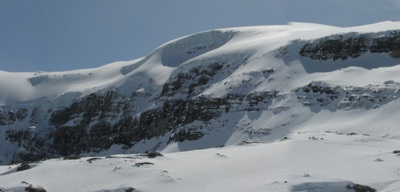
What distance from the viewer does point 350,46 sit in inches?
2852

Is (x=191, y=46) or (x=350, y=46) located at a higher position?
(x=191, y=46)

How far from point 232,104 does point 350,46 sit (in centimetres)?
1950

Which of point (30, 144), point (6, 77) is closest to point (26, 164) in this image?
point (30, 144)

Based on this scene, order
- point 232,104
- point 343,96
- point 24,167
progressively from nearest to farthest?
1. point 24,167
2. point 343,96
3. point 232,104

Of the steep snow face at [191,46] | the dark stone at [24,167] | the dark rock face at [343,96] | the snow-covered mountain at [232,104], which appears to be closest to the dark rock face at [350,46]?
the snow-covered mountain at [232,104]

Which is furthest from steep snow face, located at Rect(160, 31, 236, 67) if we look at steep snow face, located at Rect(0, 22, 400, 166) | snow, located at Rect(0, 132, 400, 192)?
snow, located at Rect(0, 132, 400, 192)

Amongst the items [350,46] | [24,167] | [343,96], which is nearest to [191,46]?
[350,46]

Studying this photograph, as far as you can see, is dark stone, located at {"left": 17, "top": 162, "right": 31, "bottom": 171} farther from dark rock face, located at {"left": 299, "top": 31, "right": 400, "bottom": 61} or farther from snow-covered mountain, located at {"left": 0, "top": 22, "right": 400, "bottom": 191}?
dark rock face, located at {"left": 299, "top": 31, "right": 400, "bottom": 61}

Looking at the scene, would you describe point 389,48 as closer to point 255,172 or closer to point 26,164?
point 255,172

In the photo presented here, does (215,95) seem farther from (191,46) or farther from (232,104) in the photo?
(191,46)

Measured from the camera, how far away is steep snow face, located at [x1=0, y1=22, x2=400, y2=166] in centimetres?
6066

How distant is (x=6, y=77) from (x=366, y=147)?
344 feet

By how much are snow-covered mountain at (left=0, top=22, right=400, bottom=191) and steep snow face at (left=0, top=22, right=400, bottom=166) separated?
0.21 metres

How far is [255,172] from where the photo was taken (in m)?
26.8
